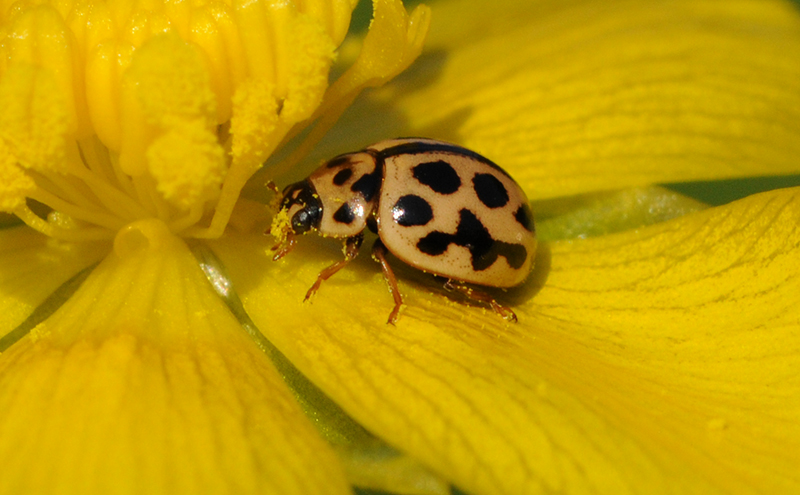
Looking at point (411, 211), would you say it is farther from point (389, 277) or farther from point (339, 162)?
point (339, 162)

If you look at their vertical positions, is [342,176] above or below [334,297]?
above

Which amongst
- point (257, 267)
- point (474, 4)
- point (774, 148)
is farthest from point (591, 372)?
point (474, 4)

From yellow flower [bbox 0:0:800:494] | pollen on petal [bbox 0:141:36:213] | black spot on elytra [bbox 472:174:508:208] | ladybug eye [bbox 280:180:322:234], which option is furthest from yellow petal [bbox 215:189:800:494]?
pollen on petal [bbox 0:141:36:213]

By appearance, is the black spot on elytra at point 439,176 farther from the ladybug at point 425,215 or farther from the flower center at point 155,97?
the flower center at point 155,97

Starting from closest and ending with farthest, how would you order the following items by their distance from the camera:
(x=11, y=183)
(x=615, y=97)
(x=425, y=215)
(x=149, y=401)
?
(x=149, y=401) → (x=11, y=183) → (x=425, y=215) → (x=615, y=97)

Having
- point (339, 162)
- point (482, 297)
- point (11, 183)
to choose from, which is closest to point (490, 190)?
point (482, 297)

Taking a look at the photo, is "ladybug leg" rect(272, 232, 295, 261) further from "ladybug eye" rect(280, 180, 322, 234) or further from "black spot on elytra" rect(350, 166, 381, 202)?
"black spot on elytra" rect(350, 166, 381, 202)

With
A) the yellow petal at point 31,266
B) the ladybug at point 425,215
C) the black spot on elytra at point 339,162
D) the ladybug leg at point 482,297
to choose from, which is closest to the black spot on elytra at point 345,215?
the ladybug at point 425,215

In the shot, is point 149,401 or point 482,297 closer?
point 149,401
